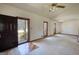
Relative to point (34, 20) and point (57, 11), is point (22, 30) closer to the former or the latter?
point (34, 20)

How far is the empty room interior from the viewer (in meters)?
2.50

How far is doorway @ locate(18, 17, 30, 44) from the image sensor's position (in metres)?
2.71

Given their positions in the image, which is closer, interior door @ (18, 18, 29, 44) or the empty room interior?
the empty room interior

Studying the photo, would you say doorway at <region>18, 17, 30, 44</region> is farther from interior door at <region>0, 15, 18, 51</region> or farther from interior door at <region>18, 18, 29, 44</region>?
interior door at <region>0, 15, 18, 51</region>

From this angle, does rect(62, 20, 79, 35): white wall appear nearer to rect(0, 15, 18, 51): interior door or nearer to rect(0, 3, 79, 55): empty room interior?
rect(0, 3, 79, 55): empty room interior

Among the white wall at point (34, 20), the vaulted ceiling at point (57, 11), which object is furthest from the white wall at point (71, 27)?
the white wall at point (34, 20)

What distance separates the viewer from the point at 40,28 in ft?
10.2

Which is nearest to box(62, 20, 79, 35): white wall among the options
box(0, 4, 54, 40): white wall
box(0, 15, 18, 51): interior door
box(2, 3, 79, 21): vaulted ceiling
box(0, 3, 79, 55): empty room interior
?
box(0, 3, 79, 55): empty room interior

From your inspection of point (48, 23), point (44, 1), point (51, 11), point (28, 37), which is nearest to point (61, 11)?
point (51, 11)

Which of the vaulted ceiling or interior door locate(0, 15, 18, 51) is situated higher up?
the vaulted ceiling

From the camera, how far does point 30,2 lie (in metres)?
2.27

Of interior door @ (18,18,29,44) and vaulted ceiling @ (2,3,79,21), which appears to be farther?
interior door @ (18,18,29,44)

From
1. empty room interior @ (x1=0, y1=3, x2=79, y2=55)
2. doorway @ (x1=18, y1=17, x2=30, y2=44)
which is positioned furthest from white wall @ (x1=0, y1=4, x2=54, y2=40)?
doorway @ (x1=18, y1=17, x2=30, y2=44)

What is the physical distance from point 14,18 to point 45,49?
44.5 inches
